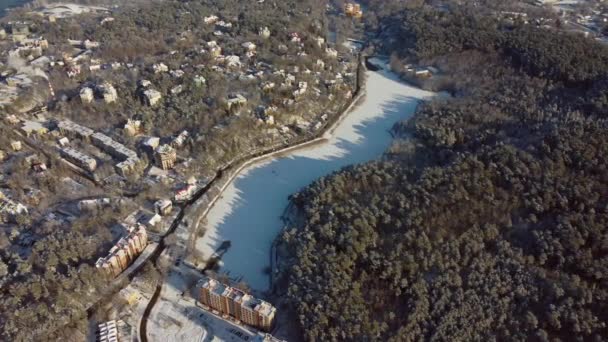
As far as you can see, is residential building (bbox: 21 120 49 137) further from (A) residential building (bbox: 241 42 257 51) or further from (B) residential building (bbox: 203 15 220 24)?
(B) residential building (bbox: 203 15 220 24)

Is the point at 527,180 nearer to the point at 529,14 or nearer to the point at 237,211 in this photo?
the point at 237,211

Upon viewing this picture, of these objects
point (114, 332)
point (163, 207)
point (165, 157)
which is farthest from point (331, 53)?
point (114, 332)

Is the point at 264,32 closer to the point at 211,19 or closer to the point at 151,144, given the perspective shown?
the point at 211,19

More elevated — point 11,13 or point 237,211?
point 11,13

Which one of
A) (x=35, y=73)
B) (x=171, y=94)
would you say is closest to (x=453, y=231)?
(x=171, y=94)

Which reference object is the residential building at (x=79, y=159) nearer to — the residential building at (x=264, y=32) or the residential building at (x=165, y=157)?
the residential building at (x=165, y=157)

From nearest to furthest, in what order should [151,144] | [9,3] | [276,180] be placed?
[276,180]
[151,144]
[9,3]
